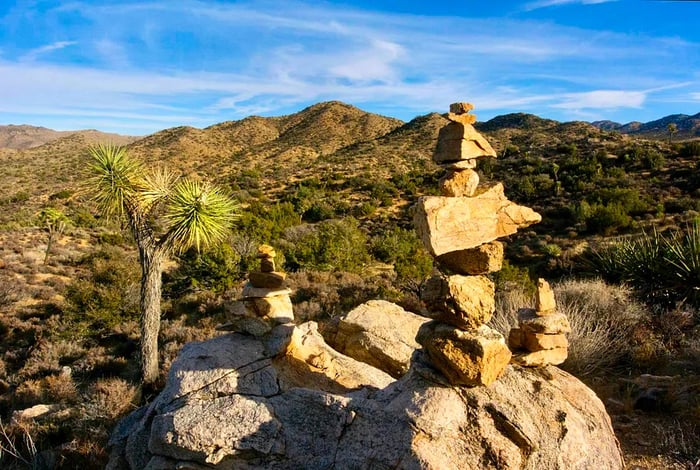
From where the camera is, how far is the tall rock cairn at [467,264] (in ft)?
13.5

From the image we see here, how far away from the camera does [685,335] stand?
7.68 meters

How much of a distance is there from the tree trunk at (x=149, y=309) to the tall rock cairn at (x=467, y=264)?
7.58 metres

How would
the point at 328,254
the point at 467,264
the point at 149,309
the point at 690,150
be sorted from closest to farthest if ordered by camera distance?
the point at 467,264
the point at 149,309
the point at 328,254
the point at 690,150

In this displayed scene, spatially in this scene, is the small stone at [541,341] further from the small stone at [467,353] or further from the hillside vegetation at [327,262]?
the hillside vegetation at [327,262]

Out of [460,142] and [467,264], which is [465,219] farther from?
[460,142]

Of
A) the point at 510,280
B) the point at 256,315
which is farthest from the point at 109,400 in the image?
the point at 510,280

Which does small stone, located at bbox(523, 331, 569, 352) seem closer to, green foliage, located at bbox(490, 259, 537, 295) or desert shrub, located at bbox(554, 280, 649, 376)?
desert shrub, located at bbox(554, 280, 649, 376)

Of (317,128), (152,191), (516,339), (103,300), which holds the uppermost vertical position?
(317,128)

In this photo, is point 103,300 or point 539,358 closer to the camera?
point 539,358

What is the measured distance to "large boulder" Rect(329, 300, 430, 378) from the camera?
7355mm

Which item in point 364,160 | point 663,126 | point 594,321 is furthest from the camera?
point 663,126

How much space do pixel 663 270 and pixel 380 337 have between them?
752cm

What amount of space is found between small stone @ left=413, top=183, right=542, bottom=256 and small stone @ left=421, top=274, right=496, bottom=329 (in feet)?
1.35

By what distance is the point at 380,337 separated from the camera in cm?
777
